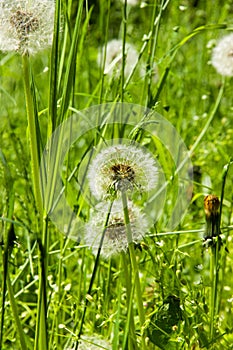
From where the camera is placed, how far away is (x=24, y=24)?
99cm

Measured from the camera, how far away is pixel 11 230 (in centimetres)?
94

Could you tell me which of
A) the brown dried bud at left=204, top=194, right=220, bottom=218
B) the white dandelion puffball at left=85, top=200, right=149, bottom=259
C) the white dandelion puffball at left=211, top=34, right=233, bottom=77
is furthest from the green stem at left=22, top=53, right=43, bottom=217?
the white dandelion puffball at left=211, top=34, right=233, bottom=77

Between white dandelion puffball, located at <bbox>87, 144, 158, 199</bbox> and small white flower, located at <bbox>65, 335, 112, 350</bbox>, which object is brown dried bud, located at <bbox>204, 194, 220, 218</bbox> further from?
small white flower, located at <bbox>65, 335, 112, 350</bbox>

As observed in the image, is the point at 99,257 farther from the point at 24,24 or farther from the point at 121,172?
the point at 24,24

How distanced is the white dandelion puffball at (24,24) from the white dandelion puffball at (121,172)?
178mm

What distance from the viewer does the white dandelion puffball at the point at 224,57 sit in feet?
6.21

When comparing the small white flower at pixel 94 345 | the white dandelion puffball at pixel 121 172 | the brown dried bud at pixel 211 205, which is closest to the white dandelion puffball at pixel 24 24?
the white dandelion puffball at pixel 121 172

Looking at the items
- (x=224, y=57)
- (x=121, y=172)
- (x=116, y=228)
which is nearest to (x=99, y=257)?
(x=116, y=228)

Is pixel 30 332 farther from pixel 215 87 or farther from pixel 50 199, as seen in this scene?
pixel 215 87

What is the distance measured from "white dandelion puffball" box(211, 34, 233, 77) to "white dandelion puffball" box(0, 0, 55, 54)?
94 cm

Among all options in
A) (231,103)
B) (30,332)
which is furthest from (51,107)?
(231,103)

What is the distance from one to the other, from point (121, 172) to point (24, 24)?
0.83ft

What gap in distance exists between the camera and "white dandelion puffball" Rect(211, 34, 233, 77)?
189 centimetres

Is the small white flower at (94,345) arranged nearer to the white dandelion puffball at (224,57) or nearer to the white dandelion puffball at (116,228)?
the white dandelion puffball at (116,228)
